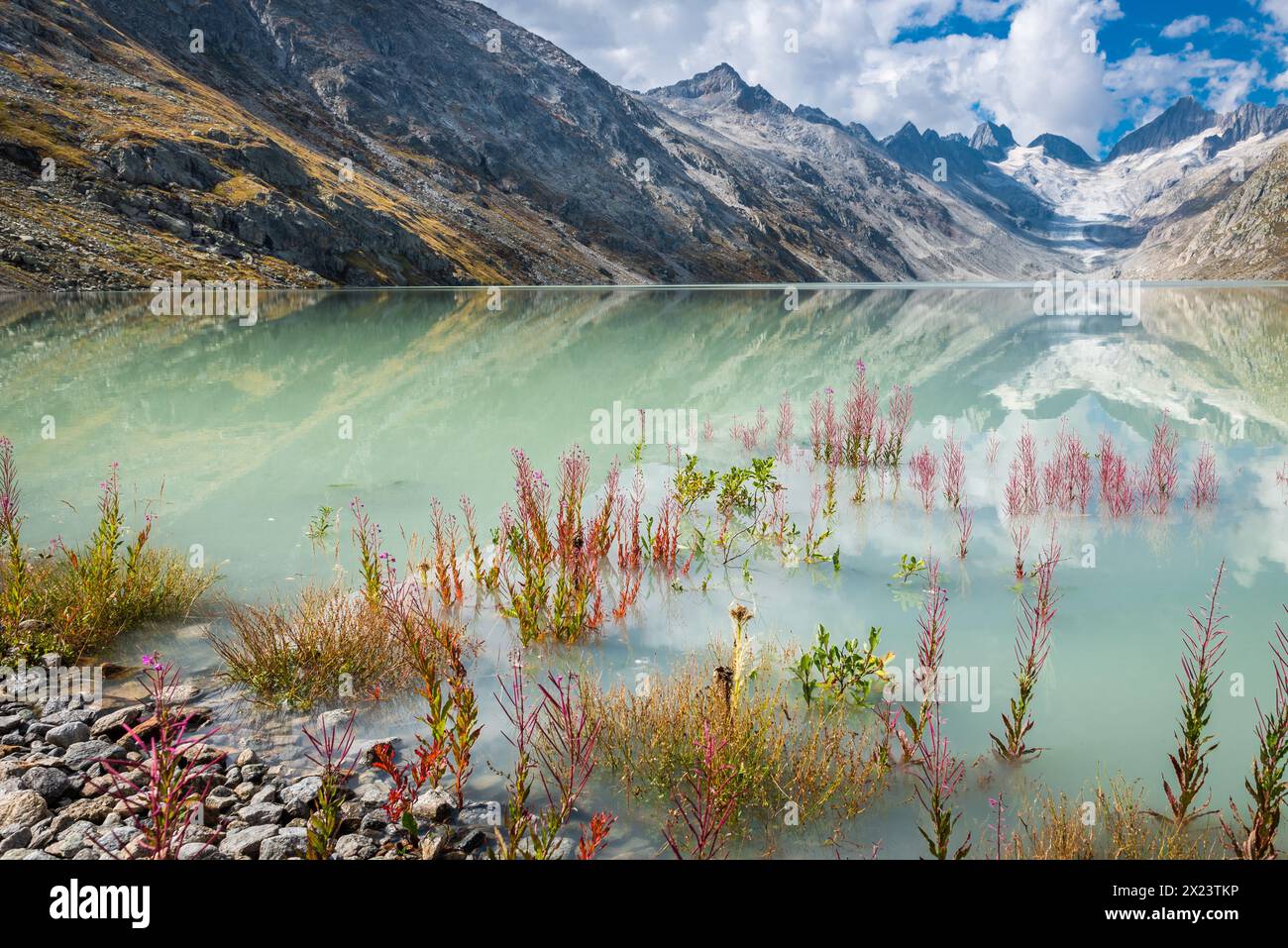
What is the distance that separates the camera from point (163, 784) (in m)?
3.59

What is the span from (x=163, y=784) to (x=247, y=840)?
2.04 feet

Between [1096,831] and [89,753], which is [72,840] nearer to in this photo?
[89,753]

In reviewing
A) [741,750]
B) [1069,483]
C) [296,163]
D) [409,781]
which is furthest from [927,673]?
[296,163]

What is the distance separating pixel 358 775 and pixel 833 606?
17.0ft

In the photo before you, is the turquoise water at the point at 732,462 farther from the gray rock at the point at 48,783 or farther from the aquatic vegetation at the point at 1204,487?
the gray rock at the point at 48,783

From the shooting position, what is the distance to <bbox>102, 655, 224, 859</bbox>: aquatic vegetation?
3.48 m

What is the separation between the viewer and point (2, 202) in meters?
63.5

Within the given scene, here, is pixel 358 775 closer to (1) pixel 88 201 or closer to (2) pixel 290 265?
(1) pixel 88 201

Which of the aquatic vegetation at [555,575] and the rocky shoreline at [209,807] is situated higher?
the aquatic vegetation at [555,575]

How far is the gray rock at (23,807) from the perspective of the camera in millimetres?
4055

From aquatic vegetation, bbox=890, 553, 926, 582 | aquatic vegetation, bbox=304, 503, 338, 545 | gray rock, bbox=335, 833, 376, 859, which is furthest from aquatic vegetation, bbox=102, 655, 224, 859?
aquatic vegetation, bbox=890, 553, 926, 582

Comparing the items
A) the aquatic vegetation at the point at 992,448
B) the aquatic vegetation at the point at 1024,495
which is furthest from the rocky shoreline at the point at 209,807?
the aquatic vegetation at the point at 992,448

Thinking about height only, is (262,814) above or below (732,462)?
below
